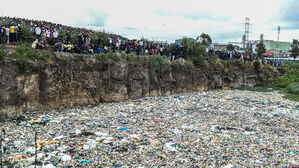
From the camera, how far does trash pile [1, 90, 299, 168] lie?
234 inches

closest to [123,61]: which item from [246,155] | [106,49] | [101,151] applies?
[106,49]

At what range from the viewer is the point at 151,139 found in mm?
7398

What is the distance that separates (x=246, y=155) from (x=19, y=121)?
7951 mm

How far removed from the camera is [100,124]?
8.93 metres

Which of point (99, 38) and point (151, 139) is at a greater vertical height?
point (99, 38)

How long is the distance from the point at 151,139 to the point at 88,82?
700 centimetres

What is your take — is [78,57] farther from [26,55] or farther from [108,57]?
[26,55]

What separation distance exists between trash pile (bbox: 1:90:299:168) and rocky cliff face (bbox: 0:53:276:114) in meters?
0.98

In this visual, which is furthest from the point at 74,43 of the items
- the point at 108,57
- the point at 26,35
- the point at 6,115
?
the point at 6,115

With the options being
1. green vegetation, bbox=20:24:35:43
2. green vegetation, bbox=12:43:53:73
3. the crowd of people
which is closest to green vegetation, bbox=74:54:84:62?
the crowd of people

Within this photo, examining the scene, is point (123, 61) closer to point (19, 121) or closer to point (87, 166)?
point (19, 121)

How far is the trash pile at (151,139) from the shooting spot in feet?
19.5

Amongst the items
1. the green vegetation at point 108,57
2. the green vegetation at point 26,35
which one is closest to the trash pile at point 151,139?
the green vegetation at point 108,57

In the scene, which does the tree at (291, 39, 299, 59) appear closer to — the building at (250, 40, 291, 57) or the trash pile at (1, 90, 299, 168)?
the building at (250, 40, 291, 57)
